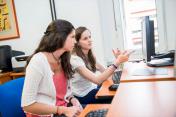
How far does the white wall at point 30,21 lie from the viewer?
140 inches

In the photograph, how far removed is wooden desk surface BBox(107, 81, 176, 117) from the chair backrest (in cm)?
66

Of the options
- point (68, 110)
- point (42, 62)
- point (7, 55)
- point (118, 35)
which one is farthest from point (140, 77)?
point (7, 55)

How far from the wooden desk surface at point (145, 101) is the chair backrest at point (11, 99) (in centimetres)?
66

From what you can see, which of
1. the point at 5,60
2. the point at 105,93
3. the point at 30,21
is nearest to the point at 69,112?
the point at 105,93

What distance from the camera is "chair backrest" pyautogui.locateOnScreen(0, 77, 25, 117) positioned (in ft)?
4.85

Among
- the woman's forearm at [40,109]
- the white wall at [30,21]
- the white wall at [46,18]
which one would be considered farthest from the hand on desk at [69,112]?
the white wall at [30,21]

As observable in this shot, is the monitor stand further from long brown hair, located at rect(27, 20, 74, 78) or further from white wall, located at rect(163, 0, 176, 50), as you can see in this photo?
white wall, located at rect(163, 0, 176, 50)

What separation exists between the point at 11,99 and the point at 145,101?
833mm

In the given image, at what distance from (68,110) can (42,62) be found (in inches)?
13.0

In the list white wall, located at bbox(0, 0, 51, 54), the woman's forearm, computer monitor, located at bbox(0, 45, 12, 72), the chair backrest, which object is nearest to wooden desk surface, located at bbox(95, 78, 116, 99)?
the woman's forearm

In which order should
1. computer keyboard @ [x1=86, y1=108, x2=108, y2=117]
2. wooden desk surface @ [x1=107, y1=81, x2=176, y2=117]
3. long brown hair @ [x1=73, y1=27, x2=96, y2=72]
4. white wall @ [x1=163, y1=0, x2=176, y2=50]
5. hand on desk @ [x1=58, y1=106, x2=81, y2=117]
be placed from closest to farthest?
1. wooden desk surface @ [x1=107, y1=81, x2=176, y2=117]
2. computer keyboard @ [x1=86, y1=108, x2=108, y2=117]
3. hand on desk @ [x1=58, y1=106, x2=81, y2=117]
4. long brown hair @ [x1=73, y1=27, x2=96, y2=72]
5. white wall @ [x1=163, y1=0, x2=176, y2=50]

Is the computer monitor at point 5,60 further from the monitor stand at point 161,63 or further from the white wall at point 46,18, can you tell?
the monitor stand at point 161,63

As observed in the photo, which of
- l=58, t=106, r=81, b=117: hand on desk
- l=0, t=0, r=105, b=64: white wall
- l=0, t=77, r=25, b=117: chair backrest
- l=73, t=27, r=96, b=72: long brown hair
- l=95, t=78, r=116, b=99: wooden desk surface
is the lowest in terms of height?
l=58, t=106, r=81, b=117: hand on desk

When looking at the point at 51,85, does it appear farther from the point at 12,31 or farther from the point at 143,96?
the point at 12,31
